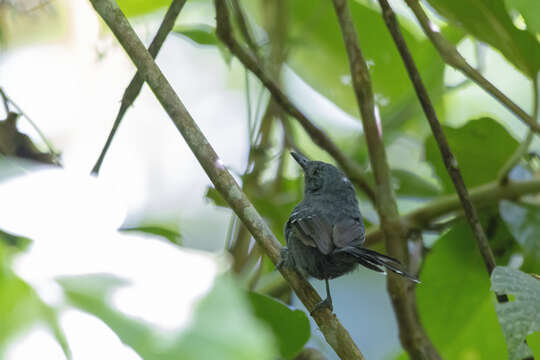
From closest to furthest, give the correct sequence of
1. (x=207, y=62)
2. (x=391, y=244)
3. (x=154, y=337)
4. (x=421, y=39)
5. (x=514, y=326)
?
(x=154, y=337) < (x=514, y=326) < (x=391, y=244) < (x=421, y=39) < (x=207, y=62)

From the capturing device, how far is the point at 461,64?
6.71 ft

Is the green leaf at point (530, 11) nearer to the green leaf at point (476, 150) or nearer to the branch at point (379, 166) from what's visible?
the branch at point (379, 166)

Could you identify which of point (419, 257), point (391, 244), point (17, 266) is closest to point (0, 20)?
point (391, 244)

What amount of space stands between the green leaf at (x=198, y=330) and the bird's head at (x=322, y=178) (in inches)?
83.3

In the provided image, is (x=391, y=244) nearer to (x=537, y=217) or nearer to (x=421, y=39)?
Answer: (x=537, y=217)

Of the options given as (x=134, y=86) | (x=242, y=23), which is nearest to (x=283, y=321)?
(x=134, y=86)

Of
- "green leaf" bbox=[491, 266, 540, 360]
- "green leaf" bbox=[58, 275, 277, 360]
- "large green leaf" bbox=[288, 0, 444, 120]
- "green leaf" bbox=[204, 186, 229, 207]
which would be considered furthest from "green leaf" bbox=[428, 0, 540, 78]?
"green leaf" bbox=[58, 275, 277, 360]

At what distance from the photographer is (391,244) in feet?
7.76

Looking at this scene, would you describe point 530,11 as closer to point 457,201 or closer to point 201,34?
point 457,201

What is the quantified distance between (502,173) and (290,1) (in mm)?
1478

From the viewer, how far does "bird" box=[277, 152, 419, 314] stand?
1973 millimetres

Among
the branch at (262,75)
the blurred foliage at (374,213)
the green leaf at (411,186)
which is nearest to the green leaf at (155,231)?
the blurred foliage at (374,213)

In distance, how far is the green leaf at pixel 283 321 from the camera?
181 centimetres

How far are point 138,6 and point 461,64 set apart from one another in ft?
4.75
